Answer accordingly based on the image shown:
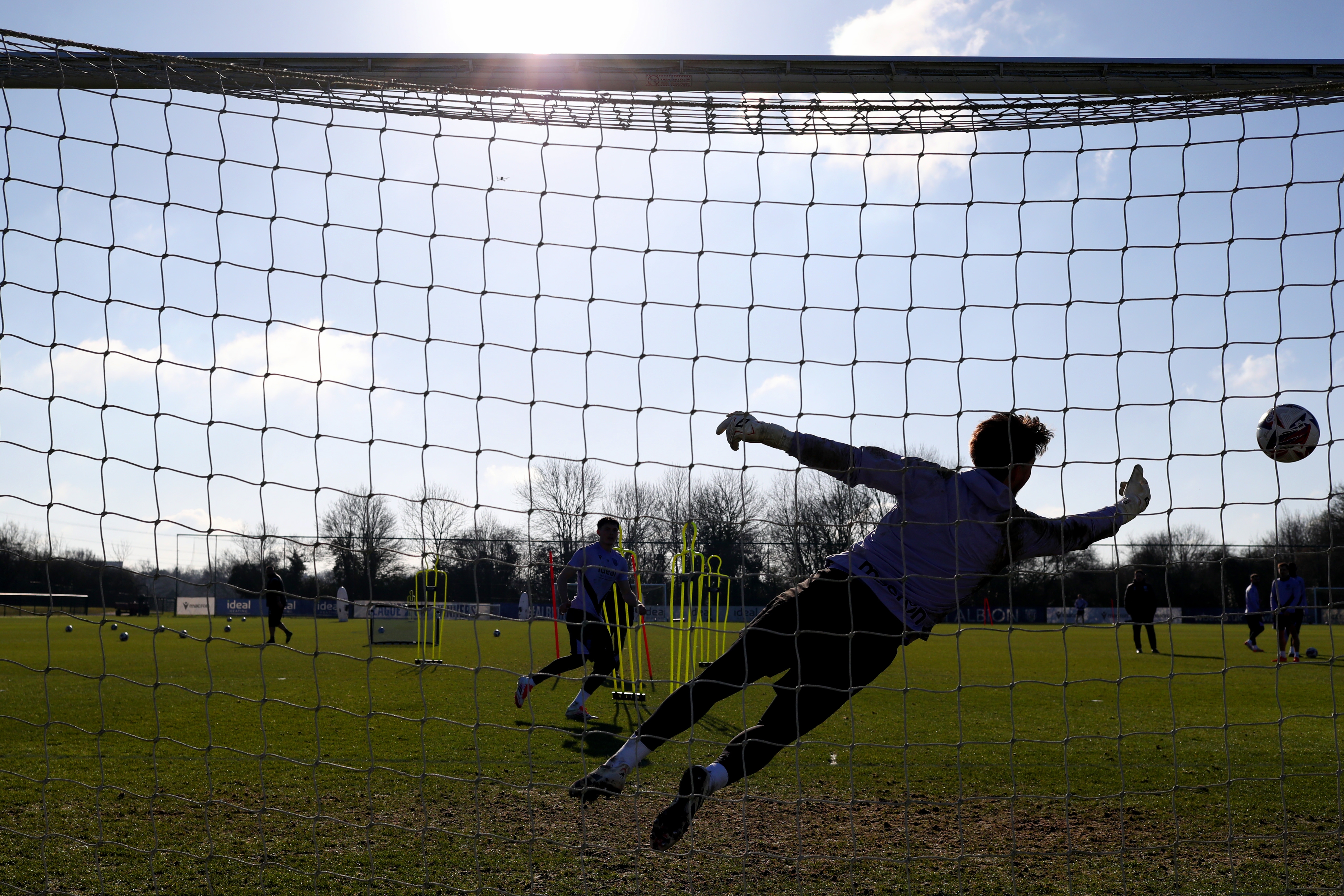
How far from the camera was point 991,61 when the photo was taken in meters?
4.21

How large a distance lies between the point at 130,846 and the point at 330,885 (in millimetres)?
1108

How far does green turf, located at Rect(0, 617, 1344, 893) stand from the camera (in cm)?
380

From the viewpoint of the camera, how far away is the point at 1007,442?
3.80 metres

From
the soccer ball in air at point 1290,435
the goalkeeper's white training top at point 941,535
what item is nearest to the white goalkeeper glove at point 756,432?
the goalkeeper's white training top at point 941,535

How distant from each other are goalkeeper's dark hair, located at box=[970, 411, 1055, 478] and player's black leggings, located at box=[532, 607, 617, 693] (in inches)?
145

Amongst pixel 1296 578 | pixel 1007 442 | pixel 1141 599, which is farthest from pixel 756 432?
pixel 1141 599

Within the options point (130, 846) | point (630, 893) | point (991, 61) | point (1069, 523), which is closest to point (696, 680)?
point (630, 893)

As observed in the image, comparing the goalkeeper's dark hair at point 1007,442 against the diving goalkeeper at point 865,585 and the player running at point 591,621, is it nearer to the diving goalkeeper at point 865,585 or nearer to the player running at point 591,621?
the diving goalkeeper at point 865,585

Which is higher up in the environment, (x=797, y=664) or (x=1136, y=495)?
(x=1136, y=495)

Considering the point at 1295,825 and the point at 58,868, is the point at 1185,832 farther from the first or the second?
the point at 58,868

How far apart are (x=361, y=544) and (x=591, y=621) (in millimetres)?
1782

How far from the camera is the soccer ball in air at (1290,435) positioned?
425cm

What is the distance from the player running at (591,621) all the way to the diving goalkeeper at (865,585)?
311 cm

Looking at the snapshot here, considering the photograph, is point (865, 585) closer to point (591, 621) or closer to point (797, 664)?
point (797, 664)
